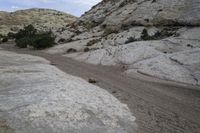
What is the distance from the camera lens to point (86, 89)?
19.7 m

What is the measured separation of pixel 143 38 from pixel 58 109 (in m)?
28.5

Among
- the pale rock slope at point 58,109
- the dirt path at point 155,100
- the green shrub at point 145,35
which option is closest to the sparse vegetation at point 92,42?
the green shrub at point 145,35

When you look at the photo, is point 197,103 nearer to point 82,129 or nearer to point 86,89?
point 86,89

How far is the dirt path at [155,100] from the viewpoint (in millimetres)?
15242

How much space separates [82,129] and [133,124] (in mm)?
2595

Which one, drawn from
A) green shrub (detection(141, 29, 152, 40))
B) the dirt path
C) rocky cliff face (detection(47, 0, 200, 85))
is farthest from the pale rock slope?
green shrub (detection(141, 29, 152, 40))

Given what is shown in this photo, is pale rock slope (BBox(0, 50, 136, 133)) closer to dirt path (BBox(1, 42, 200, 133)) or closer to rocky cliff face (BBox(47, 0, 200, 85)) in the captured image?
dirt path (BBox(1, 42, 200, 133))

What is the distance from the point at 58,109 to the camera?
49.3 ft

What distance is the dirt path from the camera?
1524 cm

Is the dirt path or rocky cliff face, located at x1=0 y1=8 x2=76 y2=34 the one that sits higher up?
rocky cliff face, located at x1=0 y1=8 x2=76 y2=34

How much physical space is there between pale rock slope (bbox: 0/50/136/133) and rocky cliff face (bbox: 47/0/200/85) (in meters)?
10.1

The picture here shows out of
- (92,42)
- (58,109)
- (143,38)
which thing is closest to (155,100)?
(58,109)

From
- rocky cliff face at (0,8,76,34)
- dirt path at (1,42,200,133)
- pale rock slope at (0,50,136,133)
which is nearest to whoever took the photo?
pale rock slope at (0,50,136,133)

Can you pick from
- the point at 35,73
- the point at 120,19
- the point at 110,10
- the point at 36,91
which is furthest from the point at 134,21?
the point at 36,91
